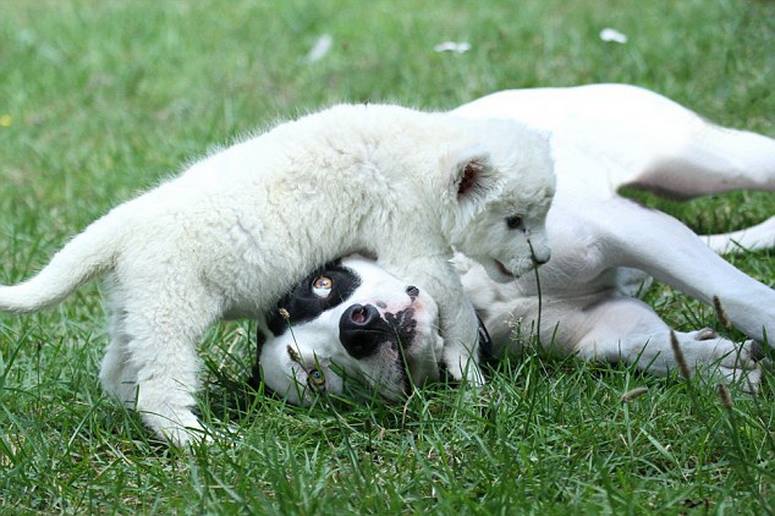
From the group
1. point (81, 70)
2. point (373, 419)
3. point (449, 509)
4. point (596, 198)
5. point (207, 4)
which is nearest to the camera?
point (449, 509)

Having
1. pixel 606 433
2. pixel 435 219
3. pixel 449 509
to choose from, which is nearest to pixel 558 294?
pixel 435 219

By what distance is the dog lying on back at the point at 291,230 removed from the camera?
12.2 ft

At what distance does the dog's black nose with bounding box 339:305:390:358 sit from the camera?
3627 millimetres

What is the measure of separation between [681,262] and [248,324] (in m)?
1.60

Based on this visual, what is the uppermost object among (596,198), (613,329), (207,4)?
(596,198)

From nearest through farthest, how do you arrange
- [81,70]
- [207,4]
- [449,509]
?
[449,509], [81,70], [207,4]

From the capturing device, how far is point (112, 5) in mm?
10492

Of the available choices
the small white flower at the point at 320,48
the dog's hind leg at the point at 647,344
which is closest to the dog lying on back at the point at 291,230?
the dog's hind leg at the point at 647,344

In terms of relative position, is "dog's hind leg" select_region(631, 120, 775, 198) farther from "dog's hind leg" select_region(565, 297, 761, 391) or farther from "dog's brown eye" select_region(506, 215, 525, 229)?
"dog's brown eye" select_region(506, 215, 525, 229)

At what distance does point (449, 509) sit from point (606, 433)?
654 millimetres

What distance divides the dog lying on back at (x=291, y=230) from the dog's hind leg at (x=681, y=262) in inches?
12.3

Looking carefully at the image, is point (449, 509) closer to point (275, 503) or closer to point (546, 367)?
point (275, 503)

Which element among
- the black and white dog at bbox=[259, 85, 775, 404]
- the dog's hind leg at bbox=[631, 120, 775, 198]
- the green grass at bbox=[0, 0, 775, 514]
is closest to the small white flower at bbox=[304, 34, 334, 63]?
the green grass at bbox=[0, 0, 775, 514]

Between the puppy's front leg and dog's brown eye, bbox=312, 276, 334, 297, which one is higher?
dog's brown eye, bbox=312, 276, 334, 297
